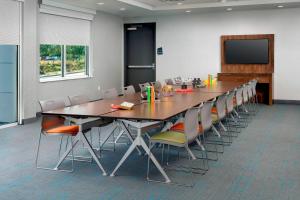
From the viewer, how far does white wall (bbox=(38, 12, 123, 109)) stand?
32.0ft

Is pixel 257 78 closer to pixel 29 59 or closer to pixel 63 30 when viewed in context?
pixel 63 30

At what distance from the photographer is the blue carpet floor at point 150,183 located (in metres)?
3.82

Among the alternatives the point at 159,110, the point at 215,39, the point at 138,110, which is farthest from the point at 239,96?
the point at 215,39

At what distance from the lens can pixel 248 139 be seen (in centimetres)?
630

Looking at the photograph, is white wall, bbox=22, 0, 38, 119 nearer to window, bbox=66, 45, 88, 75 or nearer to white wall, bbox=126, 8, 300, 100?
window, bbox=66, 45, 88, 75

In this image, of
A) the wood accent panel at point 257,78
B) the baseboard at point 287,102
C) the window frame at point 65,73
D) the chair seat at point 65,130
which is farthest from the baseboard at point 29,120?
the baseboard at point 287,102

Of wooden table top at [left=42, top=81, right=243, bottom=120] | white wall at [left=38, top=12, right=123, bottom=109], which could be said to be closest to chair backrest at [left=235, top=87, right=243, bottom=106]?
wooden table top at [left=42, top=81, right=243, bottom=120]

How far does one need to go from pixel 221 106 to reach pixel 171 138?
5.69 feet

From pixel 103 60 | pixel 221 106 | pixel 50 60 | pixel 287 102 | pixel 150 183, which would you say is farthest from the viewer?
pixel 103 60

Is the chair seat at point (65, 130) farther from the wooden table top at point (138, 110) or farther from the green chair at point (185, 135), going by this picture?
the green chair at point (185, 135)

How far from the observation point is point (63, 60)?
378 inches

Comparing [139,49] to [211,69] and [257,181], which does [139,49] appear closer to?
[211,69]

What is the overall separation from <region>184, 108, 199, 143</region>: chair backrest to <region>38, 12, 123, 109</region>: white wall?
4932 mm

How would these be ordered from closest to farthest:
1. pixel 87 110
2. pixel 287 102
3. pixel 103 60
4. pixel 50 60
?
pixel 87 110 → pixel 50 60 → pixel 287 102 → pixel 103 60
